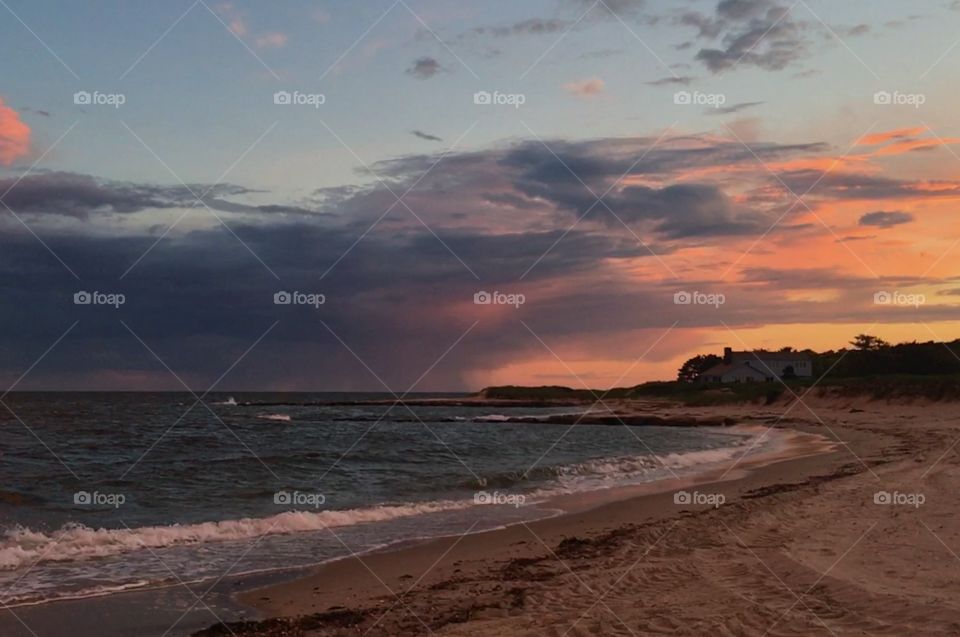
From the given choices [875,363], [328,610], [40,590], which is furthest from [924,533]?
[875,363]

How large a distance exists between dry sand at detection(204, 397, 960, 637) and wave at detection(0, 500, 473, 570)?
2.96 metres

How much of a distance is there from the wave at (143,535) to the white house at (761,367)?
83.6 m

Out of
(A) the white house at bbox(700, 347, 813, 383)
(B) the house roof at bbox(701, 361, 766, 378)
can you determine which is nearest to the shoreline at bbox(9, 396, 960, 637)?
(A) the white house at bbox(700, 347, 813, 383)

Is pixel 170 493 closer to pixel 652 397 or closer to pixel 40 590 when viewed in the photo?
pixel 40 590

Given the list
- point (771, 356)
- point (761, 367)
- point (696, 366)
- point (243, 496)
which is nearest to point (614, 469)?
point (243, 496)

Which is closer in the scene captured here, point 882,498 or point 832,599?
point 832,599

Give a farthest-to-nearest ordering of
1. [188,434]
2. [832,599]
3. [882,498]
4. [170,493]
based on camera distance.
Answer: [188,434] → [170,493] → [882,498] → [832,599]

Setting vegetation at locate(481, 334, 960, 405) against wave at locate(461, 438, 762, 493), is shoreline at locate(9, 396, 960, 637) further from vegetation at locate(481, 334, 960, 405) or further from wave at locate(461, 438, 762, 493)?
vegetation at locate(481, 334, 960, 405)

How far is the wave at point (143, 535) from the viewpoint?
11.3m

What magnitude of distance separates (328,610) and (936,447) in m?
25.1

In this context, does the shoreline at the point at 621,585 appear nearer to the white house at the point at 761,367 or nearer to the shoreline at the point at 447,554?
the shoreline at the point at 447,554

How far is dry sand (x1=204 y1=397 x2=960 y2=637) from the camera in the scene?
24.5ft

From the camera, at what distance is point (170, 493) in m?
17.9

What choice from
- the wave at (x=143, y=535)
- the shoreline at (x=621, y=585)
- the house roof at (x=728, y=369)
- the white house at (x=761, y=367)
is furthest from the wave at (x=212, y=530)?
the house roof at (x=728, y=369)
